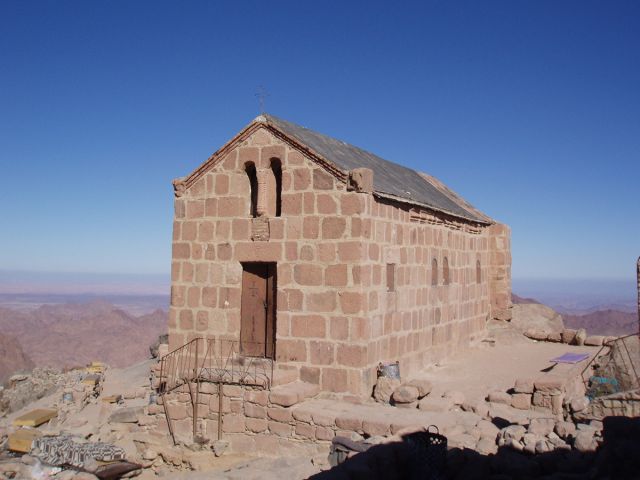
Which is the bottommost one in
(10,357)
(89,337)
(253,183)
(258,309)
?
(89,337)

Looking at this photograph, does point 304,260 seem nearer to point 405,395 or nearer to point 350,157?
point 405,395

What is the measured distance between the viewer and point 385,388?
38.1 ft

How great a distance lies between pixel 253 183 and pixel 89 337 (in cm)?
4949

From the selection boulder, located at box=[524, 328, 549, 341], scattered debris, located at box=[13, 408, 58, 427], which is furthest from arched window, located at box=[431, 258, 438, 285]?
scattered debris, located at box=[13, 408, 58, 427]

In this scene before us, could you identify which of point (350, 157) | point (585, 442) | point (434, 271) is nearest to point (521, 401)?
point (585, 442)

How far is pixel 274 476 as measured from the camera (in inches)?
390

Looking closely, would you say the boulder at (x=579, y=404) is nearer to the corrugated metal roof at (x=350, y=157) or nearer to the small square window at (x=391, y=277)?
the small square window at (x=391, y=277)

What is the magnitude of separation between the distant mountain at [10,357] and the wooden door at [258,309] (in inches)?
1093

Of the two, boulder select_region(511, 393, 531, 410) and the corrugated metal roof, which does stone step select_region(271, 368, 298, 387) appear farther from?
boulder select_region(511, 393, 531, 410)

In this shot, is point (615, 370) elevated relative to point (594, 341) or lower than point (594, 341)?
elevated

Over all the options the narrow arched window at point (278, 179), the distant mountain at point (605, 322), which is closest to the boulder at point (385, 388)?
the narrow arched window at point (278, 179)

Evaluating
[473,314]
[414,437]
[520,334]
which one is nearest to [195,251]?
[414,437]

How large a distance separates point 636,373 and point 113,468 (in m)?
11.3

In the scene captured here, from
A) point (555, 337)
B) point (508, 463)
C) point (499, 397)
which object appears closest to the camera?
point (508, 463)
